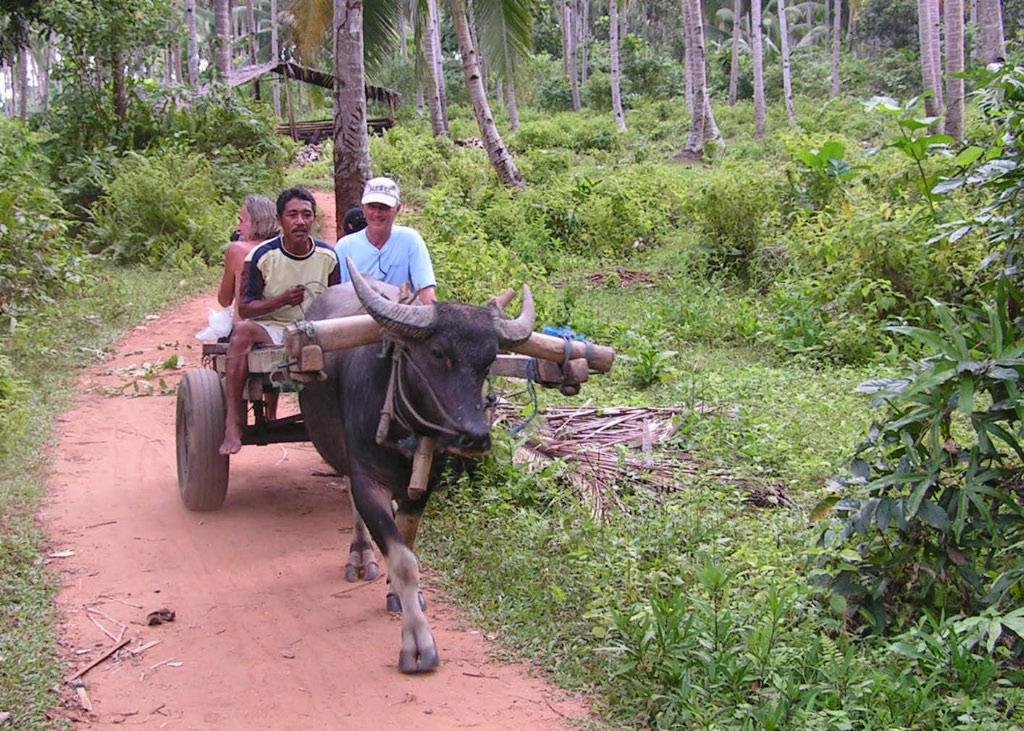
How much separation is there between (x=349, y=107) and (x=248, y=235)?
12.1ft

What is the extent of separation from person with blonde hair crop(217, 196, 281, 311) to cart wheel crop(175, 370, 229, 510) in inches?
25.4

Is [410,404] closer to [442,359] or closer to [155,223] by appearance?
[442,359]

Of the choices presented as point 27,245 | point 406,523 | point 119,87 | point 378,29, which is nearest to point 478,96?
point 378,29

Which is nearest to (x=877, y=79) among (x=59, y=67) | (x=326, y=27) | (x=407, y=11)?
(x=407, y=11)

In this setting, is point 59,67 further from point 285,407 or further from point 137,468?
point 137,468

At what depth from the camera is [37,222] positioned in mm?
11641

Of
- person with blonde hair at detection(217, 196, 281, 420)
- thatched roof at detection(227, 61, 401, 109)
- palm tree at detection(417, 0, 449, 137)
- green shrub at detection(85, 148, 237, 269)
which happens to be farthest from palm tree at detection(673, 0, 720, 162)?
person with blonde hair at detection(217, 196, 281, 420)

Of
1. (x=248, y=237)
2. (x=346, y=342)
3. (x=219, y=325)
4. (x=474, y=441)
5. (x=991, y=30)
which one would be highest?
(x=991, y=30)

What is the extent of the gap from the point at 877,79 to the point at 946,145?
32.8 m

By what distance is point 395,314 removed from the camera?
4664 millimetres

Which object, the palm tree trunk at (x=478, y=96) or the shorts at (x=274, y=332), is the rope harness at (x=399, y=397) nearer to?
the shorts at (x=274, y=332)

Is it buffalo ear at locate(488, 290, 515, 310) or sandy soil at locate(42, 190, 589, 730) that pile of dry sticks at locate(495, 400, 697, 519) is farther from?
buffalo ear at locate(488, 290, 515, 310)

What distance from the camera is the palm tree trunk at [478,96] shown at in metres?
15.4

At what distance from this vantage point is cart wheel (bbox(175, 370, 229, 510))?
21.1 feet
